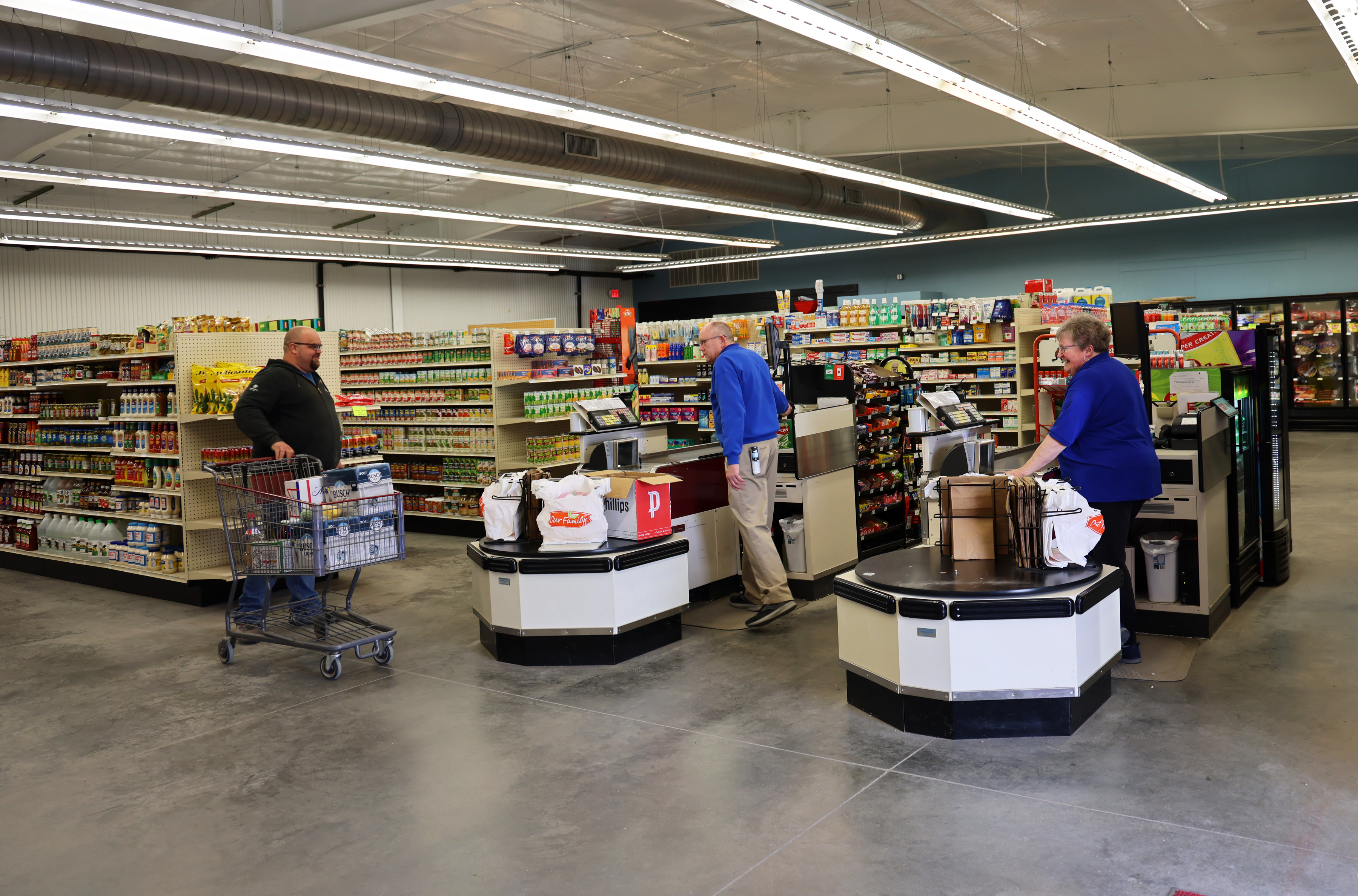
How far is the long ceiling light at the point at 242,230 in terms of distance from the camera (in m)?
11.4

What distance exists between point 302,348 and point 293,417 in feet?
1.41

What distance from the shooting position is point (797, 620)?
5910mm

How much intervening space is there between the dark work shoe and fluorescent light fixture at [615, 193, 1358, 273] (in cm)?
1114

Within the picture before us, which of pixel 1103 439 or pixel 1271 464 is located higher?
pixel 1103 439

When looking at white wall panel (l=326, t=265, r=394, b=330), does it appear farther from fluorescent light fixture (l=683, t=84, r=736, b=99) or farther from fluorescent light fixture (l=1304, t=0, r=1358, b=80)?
fluorescent light fixture (l=1304, t=0, r=1358, b=80)

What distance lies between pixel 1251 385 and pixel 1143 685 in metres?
2.78

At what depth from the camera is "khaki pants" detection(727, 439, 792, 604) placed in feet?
19.2

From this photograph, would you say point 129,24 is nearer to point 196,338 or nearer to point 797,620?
point 196,338

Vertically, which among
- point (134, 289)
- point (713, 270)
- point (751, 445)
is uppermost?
point (713, 270)

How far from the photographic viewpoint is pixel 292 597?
5883mm

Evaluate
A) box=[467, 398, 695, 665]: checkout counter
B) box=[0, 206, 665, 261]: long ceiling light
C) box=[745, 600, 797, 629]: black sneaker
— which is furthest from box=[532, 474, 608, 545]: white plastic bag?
box=[0, 206, 665, 261]: long ceiling light

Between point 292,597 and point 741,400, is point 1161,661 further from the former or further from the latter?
point 292,597

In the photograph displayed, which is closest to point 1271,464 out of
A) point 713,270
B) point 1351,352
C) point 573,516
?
point 573,516

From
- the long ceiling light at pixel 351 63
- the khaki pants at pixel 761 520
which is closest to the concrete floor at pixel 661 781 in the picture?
the khaki pants at pixel 761 520
